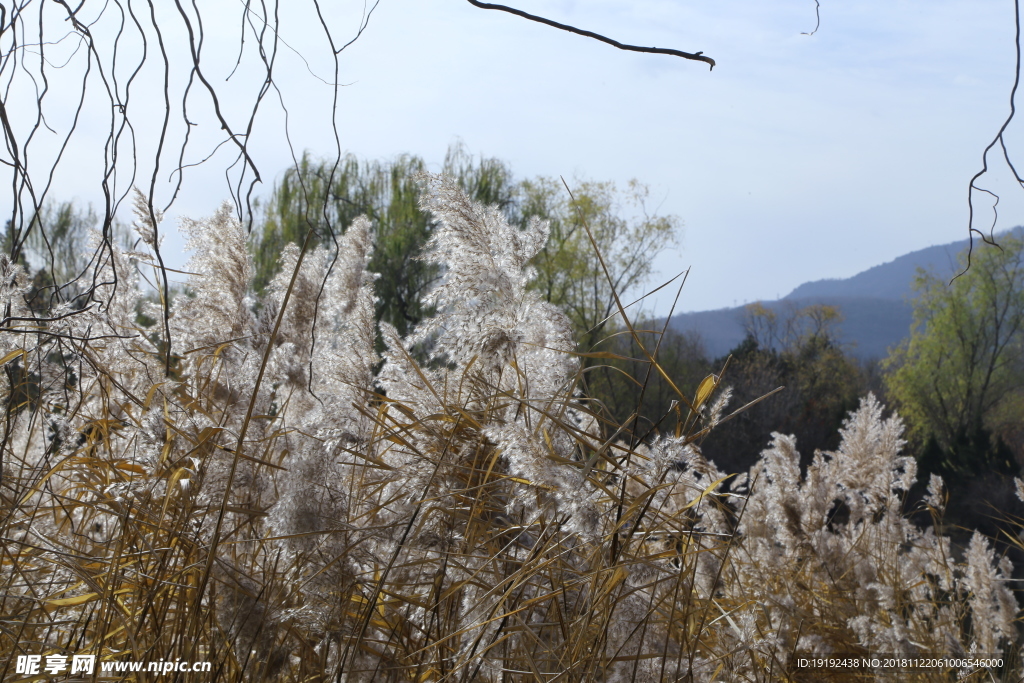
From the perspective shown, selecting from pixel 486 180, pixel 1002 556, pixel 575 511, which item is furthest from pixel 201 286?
pixel 486 180

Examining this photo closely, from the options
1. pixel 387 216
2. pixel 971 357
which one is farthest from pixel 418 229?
pixel 971 357

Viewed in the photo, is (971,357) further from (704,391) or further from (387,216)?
(704,391)

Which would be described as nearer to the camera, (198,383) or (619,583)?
(619,583)

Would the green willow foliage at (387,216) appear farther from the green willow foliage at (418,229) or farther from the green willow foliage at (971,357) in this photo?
the green willow foliage at (971,357)

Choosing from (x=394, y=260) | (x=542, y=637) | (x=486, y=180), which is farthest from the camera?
(x=486, y=180)

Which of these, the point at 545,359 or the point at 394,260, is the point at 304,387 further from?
the point at 394,260

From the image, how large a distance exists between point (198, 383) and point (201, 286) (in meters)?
0.25

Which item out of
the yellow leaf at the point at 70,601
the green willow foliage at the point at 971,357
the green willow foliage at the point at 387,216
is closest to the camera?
the yellow leaf at the point at 70,601

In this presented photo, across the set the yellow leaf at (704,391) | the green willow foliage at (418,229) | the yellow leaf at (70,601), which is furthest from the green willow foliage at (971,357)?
the yellow leaf at (70,601)

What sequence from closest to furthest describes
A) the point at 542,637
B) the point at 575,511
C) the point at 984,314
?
1. the point at 575,511
2. the point at 542,637
3. the point at 984,314

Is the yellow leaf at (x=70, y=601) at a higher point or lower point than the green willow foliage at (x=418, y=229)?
lower

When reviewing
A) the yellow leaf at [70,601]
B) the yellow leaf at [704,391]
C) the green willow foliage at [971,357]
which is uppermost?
the green willow foliage at [971,357]

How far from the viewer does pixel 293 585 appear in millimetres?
1410

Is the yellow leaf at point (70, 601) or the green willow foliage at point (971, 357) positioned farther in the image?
the green willow foliage at point (971, 357)
